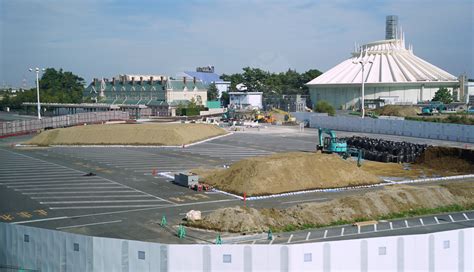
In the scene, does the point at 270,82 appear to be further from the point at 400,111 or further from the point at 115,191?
the point at 115,191

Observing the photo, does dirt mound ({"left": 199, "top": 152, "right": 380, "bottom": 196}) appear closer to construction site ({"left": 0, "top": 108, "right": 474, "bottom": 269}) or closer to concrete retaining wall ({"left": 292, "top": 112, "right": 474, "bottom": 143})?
construction site ({"left": 0, "top": 108, "right": 474, "bottom": 269})

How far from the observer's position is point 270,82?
493 feet

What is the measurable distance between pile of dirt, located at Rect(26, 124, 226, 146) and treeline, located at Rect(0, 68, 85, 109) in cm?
7255

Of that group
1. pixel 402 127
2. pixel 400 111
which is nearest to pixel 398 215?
pixel 402 127

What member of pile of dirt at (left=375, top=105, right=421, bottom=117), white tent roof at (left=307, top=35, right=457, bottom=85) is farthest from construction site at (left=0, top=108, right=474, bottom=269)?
white tent roof at (left=307, top=35, right=457, bottom=85)

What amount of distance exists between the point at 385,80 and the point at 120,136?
238 feet

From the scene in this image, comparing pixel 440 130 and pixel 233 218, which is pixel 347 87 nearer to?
pixel 440 130

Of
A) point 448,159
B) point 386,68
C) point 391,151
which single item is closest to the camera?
point 448,159

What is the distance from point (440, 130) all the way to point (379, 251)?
166 feet

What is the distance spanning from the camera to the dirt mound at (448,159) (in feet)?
131

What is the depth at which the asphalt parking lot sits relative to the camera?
921 inches

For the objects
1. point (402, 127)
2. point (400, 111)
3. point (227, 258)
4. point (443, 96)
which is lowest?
point (227, 258)

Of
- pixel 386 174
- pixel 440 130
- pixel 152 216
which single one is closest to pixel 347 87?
pixel 440 130

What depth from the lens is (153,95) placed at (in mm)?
115750
